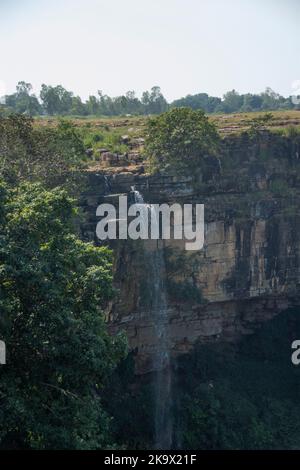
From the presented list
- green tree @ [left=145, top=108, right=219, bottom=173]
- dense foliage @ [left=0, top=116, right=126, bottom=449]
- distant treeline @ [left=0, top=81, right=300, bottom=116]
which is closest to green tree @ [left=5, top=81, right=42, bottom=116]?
distant treeline @ [left=0, top=81, right=300, bottom=116]

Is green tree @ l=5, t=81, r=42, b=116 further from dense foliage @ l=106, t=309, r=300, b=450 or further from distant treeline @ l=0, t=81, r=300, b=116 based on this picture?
dense foliage @ l=106, t=309, r=300, b=450

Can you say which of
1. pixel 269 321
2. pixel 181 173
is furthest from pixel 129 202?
pixel 269 321

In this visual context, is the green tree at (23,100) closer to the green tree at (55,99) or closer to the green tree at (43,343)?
the green tree at (55,99)

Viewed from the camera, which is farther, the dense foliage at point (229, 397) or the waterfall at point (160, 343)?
the waterfall at point (160, 343)

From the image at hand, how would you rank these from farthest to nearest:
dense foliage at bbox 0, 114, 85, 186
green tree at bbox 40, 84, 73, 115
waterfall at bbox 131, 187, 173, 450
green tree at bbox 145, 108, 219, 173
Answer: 1. green tree at bbox 40, 84, 73, 115
2. green tree at bbox 145, 108, 219, 173
3. waterfall at bbox 131, 187, 173, 450
4. dense foliage at bbox 0, 114, 85, 186

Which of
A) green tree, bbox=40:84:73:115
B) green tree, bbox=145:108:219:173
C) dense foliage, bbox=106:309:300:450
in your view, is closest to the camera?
dense foliage, bbox=106:309:300:450

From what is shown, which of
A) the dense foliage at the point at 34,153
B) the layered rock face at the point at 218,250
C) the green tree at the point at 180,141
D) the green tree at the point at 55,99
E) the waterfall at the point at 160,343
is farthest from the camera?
the green tree at the point at 55,99

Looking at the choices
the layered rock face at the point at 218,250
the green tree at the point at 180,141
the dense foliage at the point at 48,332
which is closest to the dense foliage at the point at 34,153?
the layered rock face at the point at 218,250
